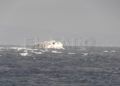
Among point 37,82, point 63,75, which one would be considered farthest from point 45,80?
point 63,75

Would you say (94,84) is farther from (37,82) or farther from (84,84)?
(37,82)

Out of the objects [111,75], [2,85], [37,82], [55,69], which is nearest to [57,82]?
[37,82]

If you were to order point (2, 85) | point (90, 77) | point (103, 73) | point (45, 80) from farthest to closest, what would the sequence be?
point (103, 73) < point (90, 77) < point (45, 80) < point (2, 85)

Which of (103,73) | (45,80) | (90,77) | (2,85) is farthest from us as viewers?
(103,73)

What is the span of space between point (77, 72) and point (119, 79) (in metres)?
14.2

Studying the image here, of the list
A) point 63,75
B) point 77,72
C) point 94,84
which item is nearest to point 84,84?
point 94,84

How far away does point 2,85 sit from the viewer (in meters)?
81.3

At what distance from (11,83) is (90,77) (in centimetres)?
1672

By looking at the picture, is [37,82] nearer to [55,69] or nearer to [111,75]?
[111,75]

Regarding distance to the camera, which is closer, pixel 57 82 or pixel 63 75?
pixel 57 82

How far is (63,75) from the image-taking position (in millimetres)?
98562

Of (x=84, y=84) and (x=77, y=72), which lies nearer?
(x=84, y=84)

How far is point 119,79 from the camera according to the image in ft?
304

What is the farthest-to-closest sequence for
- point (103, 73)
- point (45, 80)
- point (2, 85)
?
point (103, 73) < point (45, 80) < point (2, 85)
